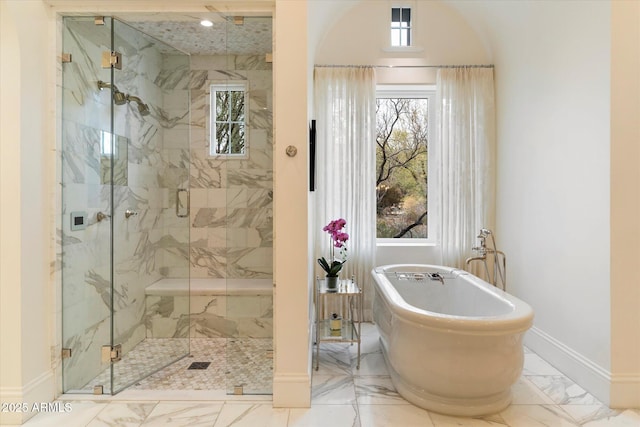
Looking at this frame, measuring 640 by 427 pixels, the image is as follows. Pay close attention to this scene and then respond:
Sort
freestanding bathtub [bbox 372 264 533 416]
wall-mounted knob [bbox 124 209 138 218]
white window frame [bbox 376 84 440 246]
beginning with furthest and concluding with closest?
white window frame [bbox 376 84 440 246] < wall-mounted knob [bbox 124 209 138 218] < freestanding bathtub [bbox 372 264 533 416]

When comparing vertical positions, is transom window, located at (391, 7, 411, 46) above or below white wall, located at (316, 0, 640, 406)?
above

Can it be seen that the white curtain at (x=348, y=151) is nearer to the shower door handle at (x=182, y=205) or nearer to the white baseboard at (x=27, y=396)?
the shower door handle at (x=182, y=205)

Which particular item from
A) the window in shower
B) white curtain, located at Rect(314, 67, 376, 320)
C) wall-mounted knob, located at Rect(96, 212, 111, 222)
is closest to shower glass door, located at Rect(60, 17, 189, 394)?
wall-mounted knob, located at Rect(96, 212, 111, 222)

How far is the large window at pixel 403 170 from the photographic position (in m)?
3.51

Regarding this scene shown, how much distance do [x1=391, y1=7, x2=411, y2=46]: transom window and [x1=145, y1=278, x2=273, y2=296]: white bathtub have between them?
2647 mm

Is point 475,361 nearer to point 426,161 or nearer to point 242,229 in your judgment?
point 242,229

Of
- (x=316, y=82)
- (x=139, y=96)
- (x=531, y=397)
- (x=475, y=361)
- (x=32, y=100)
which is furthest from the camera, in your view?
(x=316, y=82)

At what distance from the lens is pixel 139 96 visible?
2736 millimetres

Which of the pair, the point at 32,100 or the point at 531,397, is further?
the point at 531,397

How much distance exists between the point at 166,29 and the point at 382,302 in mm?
2353

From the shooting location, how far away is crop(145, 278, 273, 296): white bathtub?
2082 mm

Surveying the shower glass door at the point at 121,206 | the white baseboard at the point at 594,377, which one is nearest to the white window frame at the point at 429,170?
the white baseboard at the point at 594,377

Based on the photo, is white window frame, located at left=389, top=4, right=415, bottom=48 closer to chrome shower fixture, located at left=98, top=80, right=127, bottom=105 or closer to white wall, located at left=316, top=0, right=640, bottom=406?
white wall, located at left=316, top=0, right=640, bottom=406

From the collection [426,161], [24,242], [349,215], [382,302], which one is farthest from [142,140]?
[426,161]
